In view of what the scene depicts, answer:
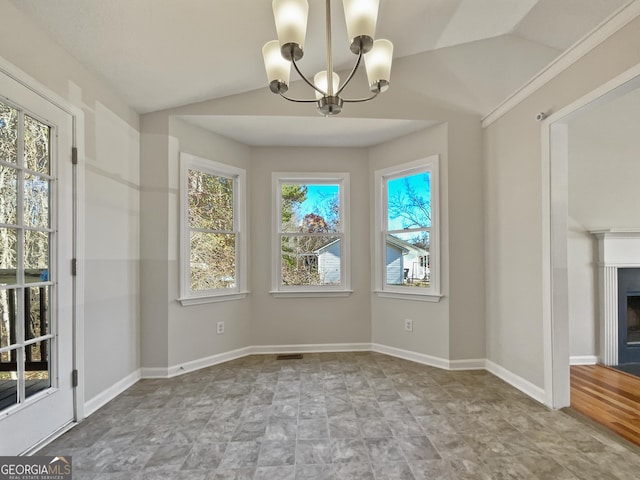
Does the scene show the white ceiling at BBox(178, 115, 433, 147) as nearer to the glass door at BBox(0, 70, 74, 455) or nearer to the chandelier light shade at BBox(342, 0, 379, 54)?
the glass door at BBox(0, 70, 74, 455)

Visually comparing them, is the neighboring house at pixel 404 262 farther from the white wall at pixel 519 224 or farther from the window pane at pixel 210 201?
the window pane at pixel 210 201

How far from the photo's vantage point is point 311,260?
4.07m

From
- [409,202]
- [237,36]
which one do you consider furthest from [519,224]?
[237,36]

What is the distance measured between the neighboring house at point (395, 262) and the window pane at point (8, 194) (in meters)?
2.75

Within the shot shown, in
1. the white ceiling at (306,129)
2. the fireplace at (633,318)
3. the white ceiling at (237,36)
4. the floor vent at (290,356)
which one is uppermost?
the white ceiling at (237,36)

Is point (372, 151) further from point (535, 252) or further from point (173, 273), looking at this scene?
point (173, 273)

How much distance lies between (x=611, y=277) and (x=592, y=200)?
799 millimetres

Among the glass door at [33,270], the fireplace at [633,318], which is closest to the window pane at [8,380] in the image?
the glass door at [33,270]

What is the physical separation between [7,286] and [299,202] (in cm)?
275

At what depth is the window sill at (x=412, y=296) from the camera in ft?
11.4

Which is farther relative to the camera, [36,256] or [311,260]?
[311,260]

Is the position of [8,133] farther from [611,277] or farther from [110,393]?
[611,277]

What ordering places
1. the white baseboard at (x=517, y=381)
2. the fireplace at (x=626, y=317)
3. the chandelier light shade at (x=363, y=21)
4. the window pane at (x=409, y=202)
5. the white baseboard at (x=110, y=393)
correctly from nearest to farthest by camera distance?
the chandelier light shade at (x=363, y=21), the white baseboard at (x=110, y=393), the white baseboard at (x=517, y=381), the fireplace at (x=626, y=317), the window pane at (x=409, y=202)

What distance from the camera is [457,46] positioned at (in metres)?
3.43
